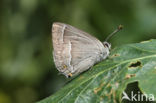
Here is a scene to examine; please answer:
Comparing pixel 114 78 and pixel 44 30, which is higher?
pixel 44 30

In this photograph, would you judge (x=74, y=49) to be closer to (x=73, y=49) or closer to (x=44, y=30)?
(x=73, y=49)

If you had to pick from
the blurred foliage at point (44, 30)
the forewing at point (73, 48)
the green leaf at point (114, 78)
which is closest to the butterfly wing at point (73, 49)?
the forewing at point (73, 48)

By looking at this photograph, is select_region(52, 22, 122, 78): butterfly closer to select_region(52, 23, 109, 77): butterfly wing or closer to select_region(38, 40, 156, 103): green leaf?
select_region(52, 23, 109, 77): butterfly wing

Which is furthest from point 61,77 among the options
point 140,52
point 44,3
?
point 140,52

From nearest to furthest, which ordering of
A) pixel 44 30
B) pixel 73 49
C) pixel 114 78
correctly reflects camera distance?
pixel 114 78
pixel 73 49
pixel 44 30

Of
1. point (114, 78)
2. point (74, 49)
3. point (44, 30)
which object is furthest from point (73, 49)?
point (44, 30)

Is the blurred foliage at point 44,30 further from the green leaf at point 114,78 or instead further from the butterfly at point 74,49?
the green leaf at point 114,78
